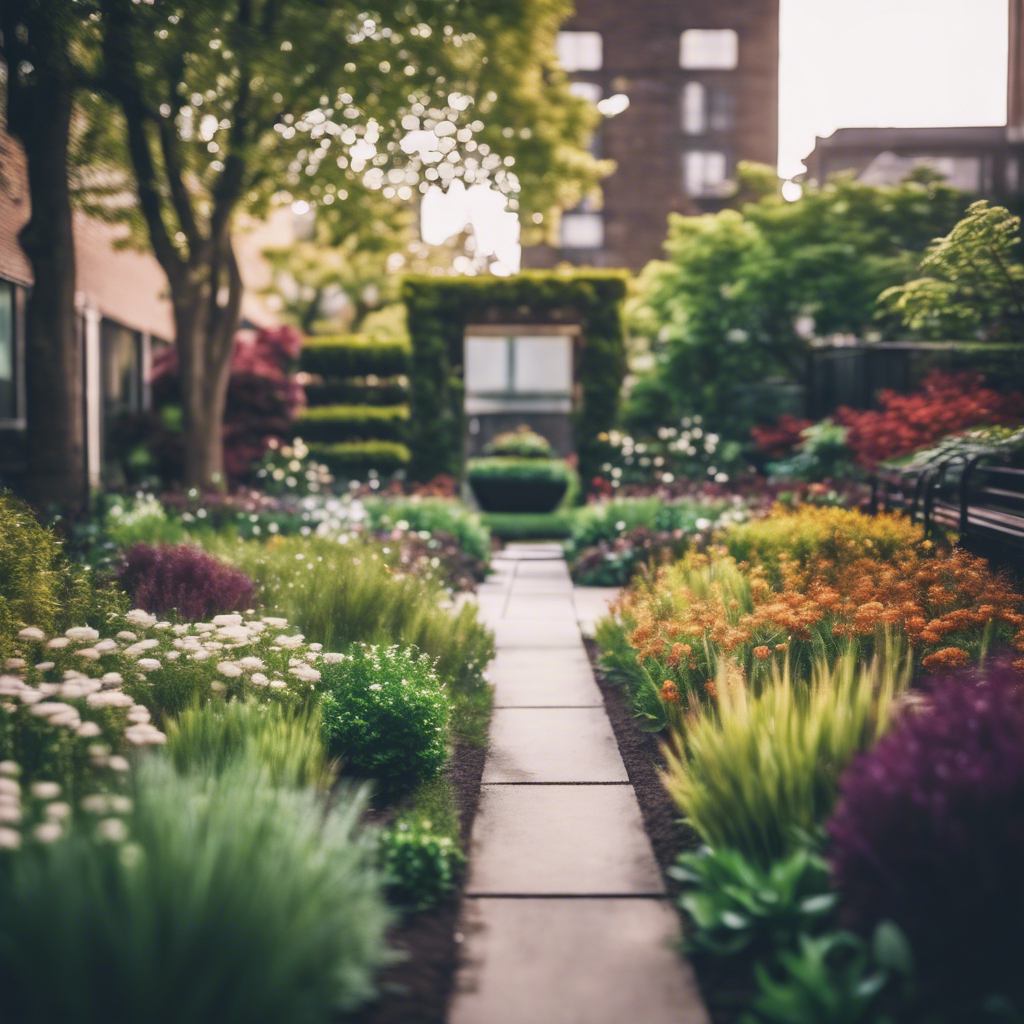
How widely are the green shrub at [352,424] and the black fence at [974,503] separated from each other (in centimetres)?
1141

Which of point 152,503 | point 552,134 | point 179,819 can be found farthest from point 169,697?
point 552,134

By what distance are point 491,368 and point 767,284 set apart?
14208 millimetres

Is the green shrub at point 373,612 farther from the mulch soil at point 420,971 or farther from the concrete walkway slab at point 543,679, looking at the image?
the mulch soil at point 420,971

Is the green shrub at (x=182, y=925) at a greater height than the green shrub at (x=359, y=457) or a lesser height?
lesser

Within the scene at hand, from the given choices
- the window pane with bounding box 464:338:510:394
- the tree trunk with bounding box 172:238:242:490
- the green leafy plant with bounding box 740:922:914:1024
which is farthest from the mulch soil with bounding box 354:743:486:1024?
the window pane with bounding box 464:338:510:394

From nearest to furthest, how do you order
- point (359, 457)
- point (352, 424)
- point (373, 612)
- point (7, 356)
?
point (373, 612)
point (7, 356)
point (359, 457)
point (352, 424)

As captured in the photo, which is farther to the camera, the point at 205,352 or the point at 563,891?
the point at 205,352

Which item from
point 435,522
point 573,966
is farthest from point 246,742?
point 435,522

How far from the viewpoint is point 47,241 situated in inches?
357

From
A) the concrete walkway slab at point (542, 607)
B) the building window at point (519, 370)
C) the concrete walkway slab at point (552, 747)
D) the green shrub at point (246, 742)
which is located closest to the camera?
the green shrub at point (246, 742)

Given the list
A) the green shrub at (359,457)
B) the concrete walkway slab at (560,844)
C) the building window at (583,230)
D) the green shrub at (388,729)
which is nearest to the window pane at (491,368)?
the green shrub at (359,457)

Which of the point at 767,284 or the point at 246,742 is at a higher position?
the point at 767,284

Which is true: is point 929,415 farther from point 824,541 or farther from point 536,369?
point 536,369

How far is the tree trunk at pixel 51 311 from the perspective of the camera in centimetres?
909
